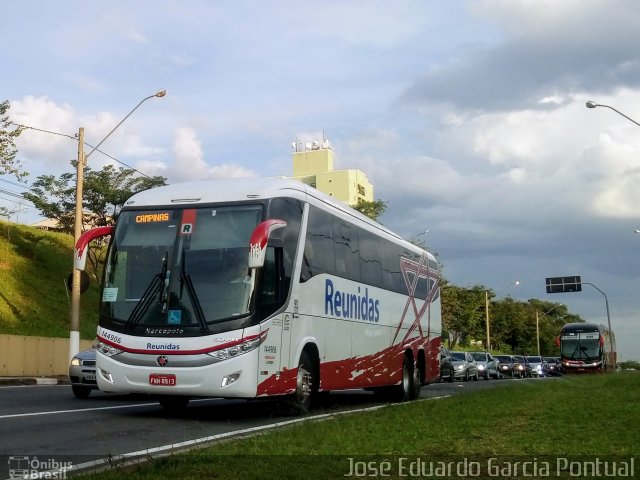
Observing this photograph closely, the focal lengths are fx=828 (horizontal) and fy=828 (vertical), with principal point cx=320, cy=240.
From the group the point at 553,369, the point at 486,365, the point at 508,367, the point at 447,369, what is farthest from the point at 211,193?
the point at 553,369

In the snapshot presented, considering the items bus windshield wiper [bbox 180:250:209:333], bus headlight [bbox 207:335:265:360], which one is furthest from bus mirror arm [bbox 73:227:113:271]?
bus headlight [bbox 207:335:265:360]

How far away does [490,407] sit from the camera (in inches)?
527

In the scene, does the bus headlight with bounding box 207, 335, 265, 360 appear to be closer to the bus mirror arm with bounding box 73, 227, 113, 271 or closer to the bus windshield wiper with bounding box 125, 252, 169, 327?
the bus windshield wiper with bounding box 125, 252, 169, 327

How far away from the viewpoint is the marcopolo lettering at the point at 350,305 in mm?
14409

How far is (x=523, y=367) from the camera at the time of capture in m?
55.7

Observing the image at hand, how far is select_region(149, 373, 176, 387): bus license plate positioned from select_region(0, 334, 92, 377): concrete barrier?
56.9 feet

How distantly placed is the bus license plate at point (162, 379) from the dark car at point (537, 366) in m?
49.5

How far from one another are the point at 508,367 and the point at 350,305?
39980 millimetres

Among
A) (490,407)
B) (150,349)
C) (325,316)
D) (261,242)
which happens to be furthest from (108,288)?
(490,407)

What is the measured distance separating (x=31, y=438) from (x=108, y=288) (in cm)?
340

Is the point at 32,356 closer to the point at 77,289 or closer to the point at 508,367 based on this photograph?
the point at 77,289

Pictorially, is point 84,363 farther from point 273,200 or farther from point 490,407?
point 490,407

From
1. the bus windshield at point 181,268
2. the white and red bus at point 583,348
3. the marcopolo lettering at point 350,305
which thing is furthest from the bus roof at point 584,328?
the bus windshield at point 181,268

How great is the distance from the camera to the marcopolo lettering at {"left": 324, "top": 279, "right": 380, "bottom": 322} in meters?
14.4
